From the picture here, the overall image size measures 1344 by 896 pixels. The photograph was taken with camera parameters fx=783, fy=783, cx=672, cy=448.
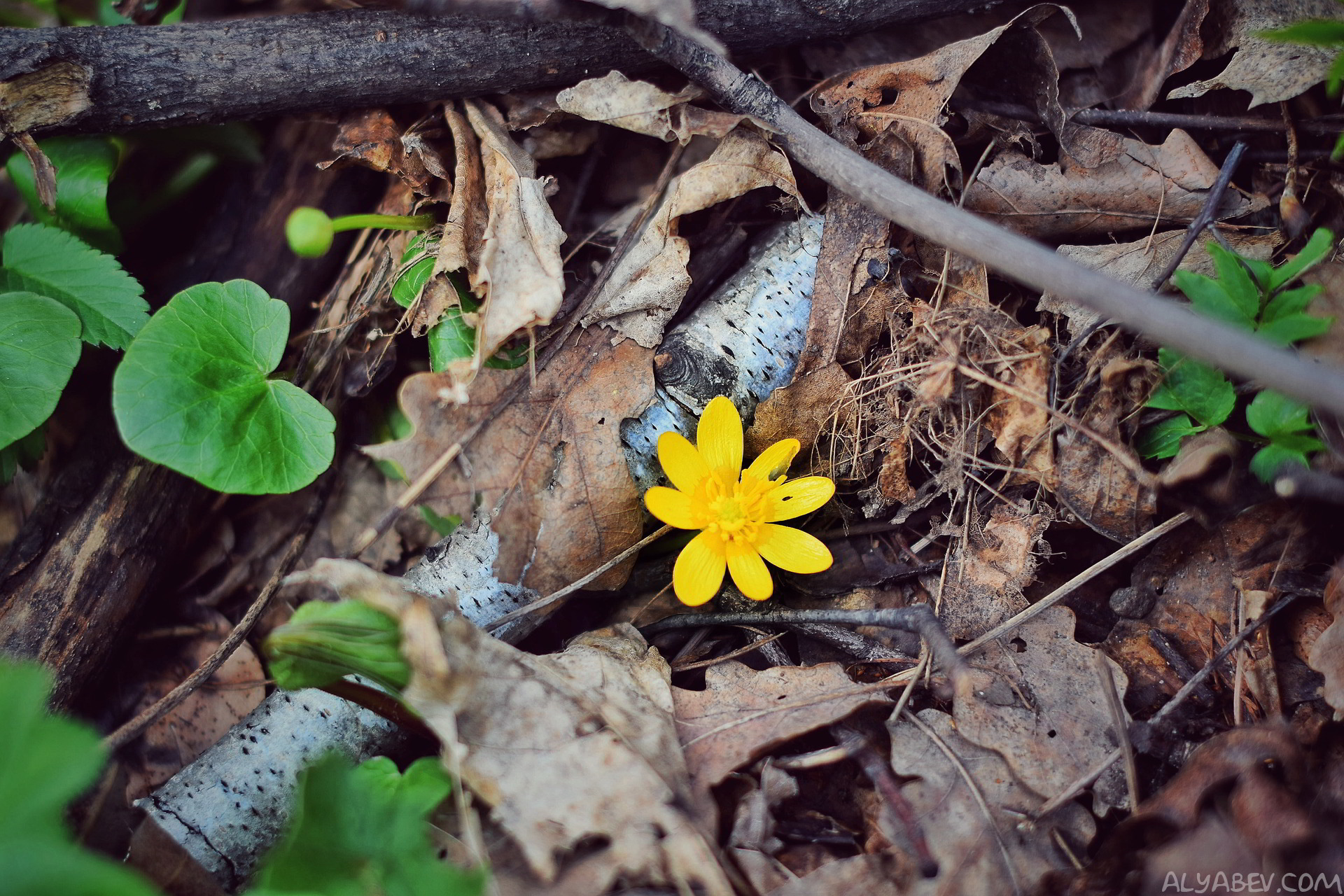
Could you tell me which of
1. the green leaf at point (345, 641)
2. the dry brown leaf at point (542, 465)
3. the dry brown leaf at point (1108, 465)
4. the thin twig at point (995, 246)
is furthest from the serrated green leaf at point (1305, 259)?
the green leaf at point (345, 641)

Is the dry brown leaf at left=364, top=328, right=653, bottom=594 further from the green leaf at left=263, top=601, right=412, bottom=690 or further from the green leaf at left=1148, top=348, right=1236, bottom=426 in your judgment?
the green leaf at left=1148, top=348, right=1236, bottom=426

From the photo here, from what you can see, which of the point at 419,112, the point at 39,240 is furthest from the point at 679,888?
the point at 39,240

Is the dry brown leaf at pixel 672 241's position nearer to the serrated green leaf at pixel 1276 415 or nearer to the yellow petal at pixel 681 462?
the yellow petal at pixel 681 462

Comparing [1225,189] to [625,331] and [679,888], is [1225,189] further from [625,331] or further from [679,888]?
[679,888]

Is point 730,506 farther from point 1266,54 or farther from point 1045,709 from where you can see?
point 1266,54

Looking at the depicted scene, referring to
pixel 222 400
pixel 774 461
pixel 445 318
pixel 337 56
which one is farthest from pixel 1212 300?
pixel 222 400

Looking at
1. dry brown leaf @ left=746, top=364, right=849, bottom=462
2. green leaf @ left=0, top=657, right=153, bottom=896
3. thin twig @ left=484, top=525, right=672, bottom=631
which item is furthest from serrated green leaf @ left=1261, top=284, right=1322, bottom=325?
green leaf @ left=0, top=657, right=153, bottom=896

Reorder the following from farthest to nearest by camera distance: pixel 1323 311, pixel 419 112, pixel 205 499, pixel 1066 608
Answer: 1. pixel 205 499
2. pixel 419 112
3. pixel 1066 608
4. pixel 1323 311
